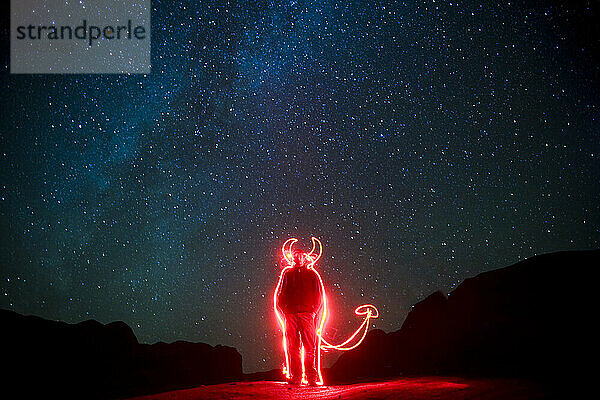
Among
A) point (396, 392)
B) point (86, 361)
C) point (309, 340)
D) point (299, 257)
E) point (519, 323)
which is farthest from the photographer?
point (86, 361)

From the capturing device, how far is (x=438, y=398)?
555cm

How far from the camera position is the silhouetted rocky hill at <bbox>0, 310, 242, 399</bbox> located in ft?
137

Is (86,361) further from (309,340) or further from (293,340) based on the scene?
(309,340)

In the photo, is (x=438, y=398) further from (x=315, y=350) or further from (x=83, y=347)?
(x=83, y=347)

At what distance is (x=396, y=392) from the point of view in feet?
19.6

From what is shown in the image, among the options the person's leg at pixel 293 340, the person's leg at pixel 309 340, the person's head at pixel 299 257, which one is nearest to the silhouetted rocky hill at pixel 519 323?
the person's leg at pixel 309 340

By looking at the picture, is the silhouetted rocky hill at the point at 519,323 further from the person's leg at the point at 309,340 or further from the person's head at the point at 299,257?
the person's head at the point at 299,257

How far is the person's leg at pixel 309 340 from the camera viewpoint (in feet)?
27.0

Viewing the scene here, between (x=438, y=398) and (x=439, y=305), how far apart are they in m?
29.3

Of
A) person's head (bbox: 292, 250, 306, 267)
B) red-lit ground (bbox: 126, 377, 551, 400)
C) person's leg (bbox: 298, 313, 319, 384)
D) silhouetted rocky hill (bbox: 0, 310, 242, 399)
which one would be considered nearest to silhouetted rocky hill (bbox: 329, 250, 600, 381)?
red-lit ground (bbox: 126, 377, 551, 400)

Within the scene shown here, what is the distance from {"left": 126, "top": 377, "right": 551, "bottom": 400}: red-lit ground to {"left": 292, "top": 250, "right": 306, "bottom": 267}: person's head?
7.42 feet

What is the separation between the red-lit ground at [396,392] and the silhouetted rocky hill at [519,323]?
1192mm

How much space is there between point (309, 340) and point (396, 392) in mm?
2581

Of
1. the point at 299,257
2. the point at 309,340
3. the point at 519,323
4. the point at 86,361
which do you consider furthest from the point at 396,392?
the point at 86,361
